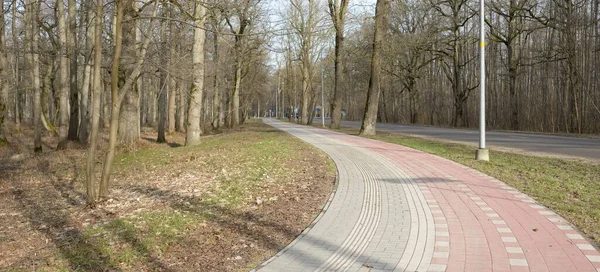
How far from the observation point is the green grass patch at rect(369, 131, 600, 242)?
254 inches

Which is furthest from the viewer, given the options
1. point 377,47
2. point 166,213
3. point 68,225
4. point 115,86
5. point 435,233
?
point 377,47

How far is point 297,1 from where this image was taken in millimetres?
41219

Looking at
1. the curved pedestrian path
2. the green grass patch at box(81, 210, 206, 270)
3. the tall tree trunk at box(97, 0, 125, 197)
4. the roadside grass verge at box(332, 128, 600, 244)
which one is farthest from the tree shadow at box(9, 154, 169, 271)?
the roadside grass verge at box(332, 128, 600, 244)

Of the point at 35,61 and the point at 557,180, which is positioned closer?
the point at 557,180

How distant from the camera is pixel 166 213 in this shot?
23.0 feet

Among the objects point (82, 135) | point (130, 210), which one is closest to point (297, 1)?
point (82, 135)

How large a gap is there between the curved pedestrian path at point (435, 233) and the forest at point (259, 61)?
168 inches

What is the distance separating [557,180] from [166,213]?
7.58 meters

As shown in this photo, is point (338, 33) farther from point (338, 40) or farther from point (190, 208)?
point (190, 208)

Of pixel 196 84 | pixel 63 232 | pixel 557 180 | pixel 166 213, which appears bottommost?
pixel 63 232

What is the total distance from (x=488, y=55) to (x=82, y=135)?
34.7m

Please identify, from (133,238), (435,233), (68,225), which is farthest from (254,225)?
(68,225)

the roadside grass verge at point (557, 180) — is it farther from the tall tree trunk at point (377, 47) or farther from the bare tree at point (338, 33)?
the bare tree at point (338, 33)

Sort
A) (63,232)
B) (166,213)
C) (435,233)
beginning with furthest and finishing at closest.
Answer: (166,213), (63,232), (435,233)
